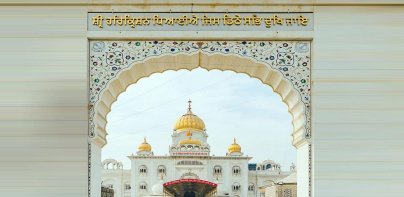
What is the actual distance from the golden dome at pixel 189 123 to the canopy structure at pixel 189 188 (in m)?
6.12

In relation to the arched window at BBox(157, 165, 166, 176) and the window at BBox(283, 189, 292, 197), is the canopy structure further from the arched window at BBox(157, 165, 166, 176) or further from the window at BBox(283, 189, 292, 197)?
the arched window at BBox(157, 165, 166, 176)

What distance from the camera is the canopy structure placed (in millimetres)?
18562

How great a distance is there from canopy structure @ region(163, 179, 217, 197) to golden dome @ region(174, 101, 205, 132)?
6.12 m

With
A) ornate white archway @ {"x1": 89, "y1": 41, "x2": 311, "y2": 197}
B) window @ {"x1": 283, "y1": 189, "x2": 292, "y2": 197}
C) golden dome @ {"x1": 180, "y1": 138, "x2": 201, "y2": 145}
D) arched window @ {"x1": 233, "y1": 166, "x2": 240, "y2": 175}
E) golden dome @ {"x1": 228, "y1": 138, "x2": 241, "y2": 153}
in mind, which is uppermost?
golden dome @ {"x1": 180, "y1": 138, "x2": 201, "y2": 145}

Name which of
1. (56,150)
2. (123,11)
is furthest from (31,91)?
(123,11)

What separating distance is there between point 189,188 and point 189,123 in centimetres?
914

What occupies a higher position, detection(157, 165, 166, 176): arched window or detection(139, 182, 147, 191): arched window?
detection(157, 165, 166, 176): arched window

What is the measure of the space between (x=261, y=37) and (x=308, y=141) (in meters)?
1.05

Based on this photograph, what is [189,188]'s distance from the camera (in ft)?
68.9

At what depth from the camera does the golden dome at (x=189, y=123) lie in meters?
29.9

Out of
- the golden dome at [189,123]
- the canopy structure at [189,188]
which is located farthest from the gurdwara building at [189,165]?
the canopy structure at [189,188]

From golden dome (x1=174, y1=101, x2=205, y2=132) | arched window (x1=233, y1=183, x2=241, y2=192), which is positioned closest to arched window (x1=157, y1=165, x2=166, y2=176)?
golden dome (x1=174, y1=101, x2=205, y2=132)

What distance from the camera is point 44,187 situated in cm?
472

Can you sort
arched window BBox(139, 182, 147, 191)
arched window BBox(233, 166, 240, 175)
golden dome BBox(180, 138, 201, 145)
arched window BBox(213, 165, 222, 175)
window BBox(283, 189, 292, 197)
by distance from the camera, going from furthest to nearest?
arched window BBox(233, 166, 240, 175), arched window BBox(213, 165, 222, 175), arched window BBox(139, 182, 147, 191), golden dome BBox(180, 138, 201, 145), window BBox(283, 189, 292, 197)
